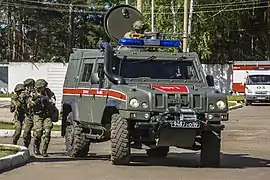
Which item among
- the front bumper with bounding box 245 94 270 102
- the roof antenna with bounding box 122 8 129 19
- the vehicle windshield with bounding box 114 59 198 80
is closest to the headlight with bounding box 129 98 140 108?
the vehicle windshield with bounding box 114 59 198 80

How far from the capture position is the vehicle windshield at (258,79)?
43.8 metres

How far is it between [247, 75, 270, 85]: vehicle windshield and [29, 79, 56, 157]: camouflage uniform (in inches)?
1180

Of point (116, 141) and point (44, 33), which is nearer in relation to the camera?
point (116, 141)

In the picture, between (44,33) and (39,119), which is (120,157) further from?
(44,33)

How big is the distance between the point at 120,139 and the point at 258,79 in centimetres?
3208

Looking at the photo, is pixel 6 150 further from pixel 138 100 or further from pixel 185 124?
pixel 185 124

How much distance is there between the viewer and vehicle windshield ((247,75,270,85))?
1722 inches

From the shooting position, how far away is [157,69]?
14359 mm

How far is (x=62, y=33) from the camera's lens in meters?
73.8

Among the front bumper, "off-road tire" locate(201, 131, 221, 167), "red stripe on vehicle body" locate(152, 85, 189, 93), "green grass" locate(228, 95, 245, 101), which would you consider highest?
"red stripe on vehicle body" locate(152, 85, 189, 93)

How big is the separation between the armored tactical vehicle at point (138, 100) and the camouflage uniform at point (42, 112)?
0.56 m

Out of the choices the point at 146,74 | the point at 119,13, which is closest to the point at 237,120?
the point at 119,13

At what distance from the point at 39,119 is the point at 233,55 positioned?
50.8 meters

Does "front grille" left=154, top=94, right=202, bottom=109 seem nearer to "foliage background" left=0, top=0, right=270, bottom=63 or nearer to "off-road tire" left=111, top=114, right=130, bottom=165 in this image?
"off-road tire" left=111, top=114, right=130, bottom=165
